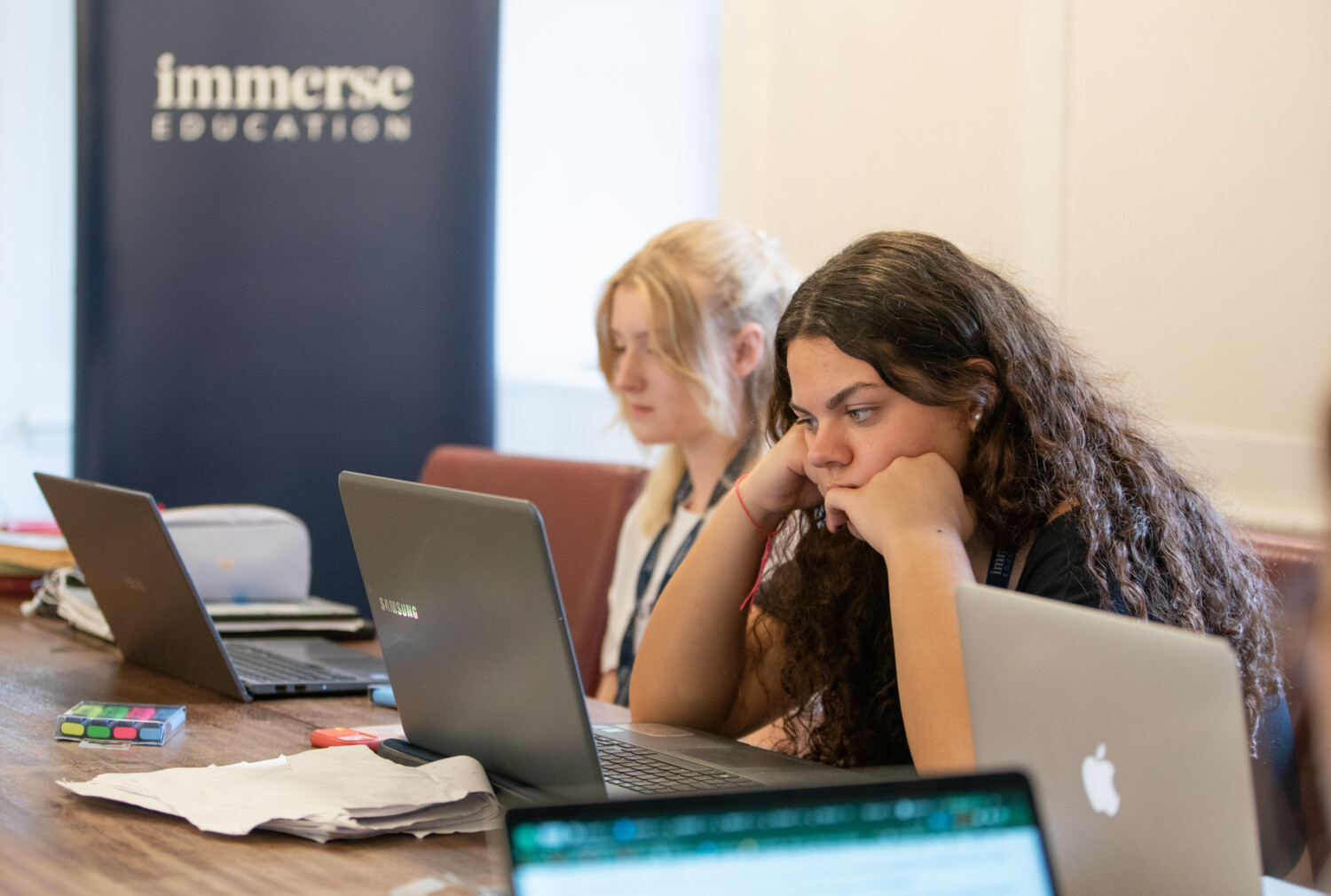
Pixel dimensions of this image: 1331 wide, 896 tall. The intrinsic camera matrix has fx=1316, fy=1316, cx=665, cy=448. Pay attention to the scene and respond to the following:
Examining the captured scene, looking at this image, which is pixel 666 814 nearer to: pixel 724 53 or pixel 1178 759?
pixel 1178 759

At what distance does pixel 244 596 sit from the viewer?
6.86 feet

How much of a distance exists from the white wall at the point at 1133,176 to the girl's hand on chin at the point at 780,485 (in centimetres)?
45

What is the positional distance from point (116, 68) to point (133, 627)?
66.9 inches

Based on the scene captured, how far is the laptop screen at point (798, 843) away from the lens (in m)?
0.60

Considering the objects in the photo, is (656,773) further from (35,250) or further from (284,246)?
(35,250)

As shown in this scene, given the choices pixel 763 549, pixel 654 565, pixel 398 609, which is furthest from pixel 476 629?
pixel 654 565

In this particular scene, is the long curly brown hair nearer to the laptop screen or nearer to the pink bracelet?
the pink bracelet

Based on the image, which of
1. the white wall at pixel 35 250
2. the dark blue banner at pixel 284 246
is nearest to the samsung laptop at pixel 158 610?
the dark blue banner at pixel 284 246

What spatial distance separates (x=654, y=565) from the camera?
213 cm

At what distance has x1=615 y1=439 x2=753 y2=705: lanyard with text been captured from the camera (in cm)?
208

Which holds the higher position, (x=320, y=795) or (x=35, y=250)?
(x=35, y=250)

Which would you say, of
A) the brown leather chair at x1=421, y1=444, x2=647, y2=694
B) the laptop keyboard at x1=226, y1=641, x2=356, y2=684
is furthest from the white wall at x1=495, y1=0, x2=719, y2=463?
the laptop keyboard at x1=226, y1=641, x2=356, y2=684

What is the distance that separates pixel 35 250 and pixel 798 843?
4.15 metres

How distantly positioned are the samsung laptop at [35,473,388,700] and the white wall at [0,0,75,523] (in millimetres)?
2618
